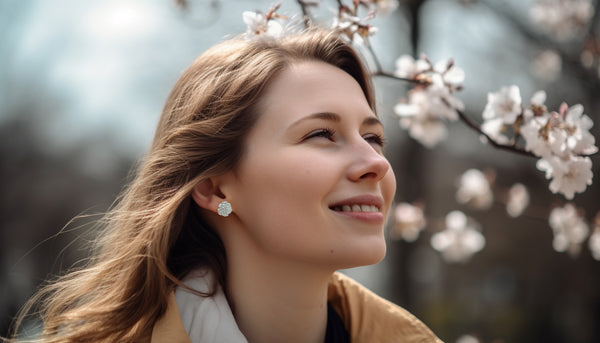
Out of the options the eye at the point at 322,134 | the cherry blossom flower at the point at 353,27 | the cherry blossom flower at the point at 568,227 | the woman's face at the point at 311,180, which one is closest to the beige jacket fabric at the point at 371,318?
the woman's face at the point at 311,180

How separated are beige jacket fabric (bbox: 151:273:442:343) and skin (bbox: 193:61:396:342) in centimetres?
20

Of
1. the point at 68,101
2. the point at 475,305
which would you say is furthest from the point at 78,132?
the point at 475,305

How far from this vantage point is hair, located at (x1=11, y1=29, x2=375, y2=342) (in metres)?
1.50

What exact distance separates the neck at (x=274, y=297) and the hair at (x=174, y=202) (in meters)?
0.13

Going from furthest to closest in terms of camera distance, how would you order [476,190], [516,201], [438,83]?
[476,190] < [516,201] < [438,83]

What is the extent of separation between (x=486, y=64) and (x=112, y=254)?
5.09m

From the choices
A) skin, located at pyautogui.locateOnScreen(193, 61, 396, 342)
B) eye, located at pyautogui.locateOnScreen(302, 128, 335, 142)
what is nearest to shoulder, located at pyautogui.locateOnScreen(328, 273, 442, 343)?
skin, located at pyautogui.locateOnScreen(193, 61, 396, 342)

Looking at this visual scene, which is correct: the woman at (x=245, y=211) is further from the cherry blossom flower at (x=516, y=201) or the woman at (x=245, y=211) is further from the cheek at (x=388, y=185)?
the cherry blossom flower at (x=516, y=201)

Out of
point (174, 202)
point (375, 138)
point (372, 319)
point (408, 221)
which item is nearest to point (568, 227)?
point (408, 221)

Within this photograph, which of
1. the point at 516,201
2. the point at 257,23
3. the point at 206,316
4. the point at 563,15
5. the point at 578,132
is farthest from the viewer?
the point at 563,15

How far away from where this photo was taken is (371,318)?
1.78 m

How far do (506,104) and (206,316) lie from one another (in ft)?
4.19

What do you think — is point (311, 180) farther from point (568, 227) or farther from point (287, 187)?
point (568, 227)

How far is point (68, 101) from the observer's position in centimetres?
770
